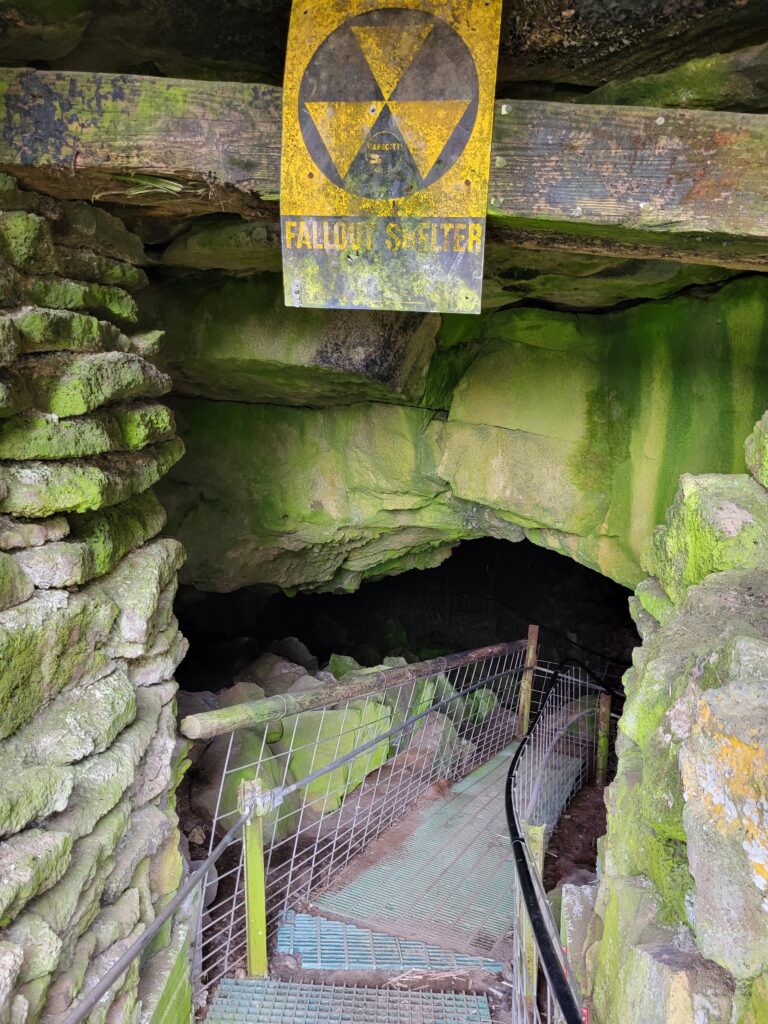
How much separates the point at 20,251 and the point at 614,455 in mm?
3440

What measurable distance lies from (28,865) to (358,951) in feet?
4.84

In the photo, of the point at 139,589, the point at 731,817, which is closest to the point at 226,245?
the point at 139,589

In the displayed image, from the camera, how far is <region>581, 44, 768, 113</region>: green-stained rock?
2156mm

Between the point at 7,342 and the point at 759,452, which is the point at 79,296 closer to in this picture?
the point at 7,342

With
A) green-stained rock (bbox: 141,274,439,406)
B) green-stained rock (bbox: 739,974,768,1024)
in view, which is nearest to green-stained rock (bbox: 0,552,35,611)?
green-stained rock (bbox: 739,974,768,1024)

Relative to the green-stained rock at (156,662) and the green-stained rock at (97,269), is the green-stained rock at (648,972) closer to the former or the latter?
the green-stained rock at (156,662)

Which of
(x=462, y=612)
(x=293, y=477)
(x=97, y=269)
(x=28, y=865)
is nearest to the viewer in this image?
(x=28, y=865)

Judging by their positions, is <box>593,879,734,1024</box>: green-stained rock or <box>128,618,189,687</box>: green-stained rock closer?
<box>593,879,734,1024</box>: green-stained rock

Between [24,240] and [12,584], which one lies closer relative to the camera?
[12,584]

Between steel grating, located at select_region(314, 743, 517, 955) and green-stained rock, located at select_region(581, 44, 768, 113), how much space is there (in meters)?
3.00

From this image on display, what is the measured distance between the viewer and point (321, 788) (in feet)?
12.7

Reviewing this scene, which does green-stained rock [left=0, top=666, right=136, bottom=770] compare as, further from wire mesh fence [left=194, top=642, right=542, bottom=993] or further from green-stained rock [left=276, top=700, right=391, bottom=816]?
green-stained rock [left=276, top=700, right=391, bottom=816]

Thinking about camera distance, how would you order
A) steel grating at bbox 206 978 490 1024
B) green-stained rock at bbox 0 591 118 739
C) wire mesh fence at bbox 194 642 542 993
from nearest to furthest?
green-stained rock at bbox 0 591 118 739 → steel grating at bbox 206 978 490 1024 → wire mesh fence at bbox 194 642 542 993

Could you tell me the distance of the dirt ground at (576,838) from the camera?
3998mm
